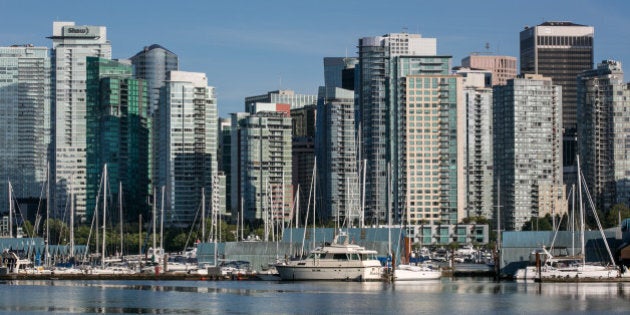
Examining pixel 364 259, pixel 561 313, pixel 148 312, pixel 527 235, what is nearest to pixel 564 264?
pixel 527 235

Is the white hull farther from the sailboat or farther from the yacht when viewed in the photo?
the sailboat

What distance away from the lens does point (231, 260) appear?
155 m

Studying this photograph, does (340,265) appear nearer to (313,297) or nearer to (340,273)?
(340,273)

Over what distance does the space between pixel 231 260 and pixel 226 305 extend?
160ft

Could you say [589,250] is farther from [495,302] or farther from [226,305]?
[226,305]

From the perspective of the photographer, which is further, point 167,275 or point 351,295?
point 167,275

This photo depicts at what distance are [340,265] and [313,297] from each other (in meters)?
18.9

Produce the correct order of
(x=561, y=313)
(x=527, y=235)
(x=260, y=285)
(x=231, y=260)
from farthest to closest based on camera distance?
(x=231, y=260), (x=527, y=235), (x=260, y=285), (x=561, y=313)

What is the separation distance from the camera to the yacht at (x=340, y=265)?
13150cm

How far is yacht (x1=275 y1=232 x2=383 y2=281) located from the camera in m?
132

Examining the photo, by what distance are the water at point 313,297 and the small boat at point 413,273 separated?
1386 millimetres

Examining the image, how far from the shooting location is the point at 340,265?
432ft

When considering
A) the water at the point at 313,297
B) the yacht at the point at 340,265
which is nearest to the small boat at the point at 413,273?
the water at the point at 313,297

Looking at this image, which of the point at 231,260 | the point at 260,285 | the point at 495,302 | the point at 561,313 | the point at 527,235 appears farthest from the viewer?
the point at 231,260
